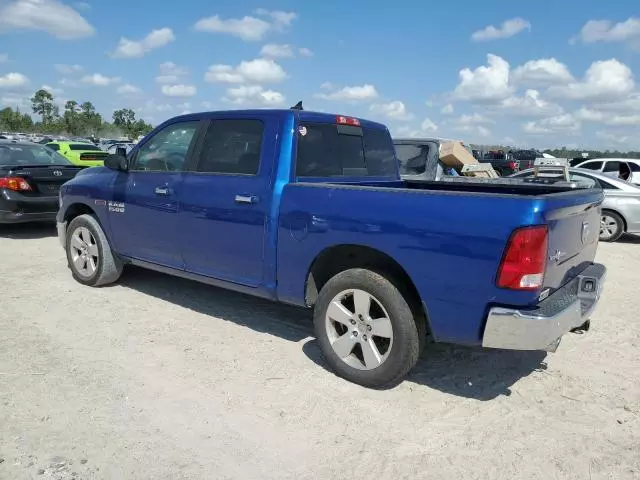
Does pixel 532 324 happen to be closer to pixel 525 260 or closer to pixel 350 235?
pixel 525 260

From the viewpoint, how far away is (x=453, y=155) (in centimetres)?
1016

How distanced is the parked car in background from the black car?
18.7 ft

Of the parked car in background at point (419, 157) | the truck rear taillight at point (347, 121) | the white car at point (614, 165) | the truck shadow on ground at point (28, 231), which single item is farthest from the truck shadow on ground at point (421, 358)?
the white car at point (614, 165)

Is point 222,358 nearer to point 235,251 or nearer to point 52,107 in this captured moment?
point 235,251

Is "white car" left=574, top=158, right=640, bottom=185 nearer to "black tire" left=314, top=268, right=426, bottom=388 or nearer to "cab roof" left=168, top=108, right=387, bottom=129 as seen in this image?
"cab roof" left=168, top=108, right=387, bottom=129

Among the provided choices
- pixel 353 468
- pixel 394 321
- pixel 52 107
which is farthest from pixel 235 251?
pixel 52 107

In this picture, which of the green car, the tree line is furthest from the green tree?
the green car

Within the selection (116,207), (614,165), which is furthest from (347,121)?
(614,165)

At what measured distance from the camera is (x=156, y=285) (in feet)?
20.6

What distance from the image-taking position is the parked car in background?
8.74m

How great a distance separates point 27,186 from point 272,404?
7.06 metres

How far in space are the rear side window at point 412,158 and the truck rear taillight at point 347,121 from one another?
3924 mm

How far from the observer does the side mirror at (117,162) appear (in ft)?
17.8

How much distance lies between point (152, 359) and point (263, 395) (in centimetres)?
105
